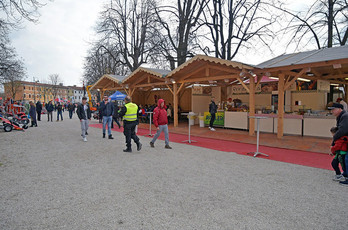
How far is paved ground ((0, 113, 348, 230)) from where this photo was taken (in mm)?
2652

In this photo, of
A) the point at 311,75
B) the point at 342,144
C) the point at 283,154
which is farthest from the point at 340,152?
the point at 311,75

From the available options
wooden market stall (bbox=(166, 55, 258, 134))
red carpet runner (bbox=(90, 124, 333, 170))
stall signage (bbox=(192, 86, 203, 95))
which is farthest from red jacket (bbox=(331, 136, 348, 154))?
stall signage (bbox=(192, 86, 203, 95))

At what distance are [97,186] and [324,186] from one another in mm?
3946

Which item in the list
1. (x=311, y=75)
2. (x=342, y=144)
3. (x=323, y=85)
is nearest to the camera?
(x=342, y=144)

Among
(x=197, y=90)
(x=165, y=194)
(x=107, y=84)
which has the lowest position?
(x=165, y=194)

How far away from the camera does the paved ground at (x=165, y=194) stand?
8.70ft

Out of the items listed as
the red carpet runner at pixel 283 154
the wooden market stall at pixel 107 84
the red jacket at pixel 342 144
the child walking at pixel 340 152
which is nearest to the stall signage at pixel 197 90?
the wooden market stall at pixel 107 84

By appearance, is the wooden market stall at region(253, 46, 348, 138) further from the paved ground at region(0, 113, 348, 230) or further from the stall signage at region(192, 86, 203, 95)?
the stall signage at region(192, 86, 203, 95)

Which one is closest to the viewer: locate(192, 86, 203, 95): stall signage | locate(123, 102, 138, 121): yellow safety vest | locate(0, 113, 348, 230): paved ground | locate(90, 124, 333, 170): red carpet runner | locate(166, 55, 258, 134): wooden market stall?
locate(0, 113, 348, 230): paved ground

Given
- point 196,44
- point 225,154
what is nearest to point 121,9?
point 196,44

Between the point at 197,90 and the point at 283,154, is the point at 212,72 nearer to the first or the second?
the point at 197,90

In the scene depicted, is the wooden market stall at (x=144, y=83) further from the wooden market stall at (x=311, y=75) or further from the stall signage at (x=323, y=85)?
the stall signage at (x=323, y=85)

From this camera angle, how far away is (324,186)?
3.81 m

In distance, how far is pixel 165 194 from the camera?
3.46 m
